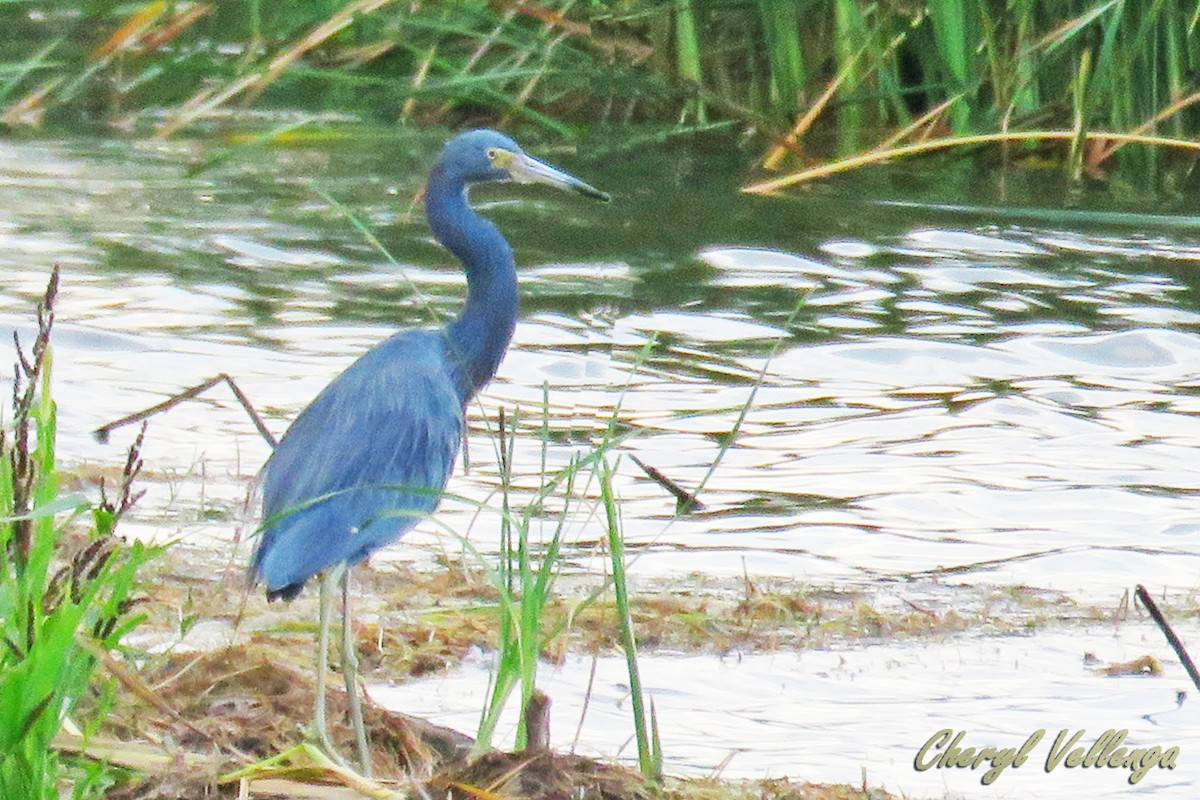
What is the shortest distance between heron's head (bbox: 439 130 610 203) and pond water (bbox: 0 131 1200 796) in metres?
0.73

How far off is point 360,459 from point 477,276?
2.50ft

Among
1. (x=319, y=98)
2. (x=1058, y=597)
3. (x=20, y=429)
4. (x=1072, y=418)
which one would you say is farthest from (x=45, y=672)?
(x=319, y=98)

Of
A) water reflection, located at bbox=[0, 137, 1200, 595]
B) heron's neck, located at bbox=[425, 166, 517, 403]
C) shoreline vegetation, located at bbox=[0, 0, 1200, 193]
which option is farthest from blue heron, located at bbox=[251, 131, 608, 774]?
shoreline vegetation, located at bbox=[0, 0, 1200, 193]

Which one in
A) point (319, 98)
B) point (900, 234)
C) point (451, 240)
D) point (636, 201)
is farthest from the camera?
point (319, 98)

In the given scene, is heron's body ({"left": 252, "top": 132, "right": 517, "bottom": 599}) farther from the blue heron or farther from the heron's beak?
the heron's beak

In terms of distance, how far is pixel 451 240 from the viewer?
4.68 meters

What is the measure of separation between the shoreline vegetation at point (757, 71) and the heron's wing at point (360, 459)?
362 centimetres

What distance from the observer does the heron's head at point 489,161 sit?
471cm

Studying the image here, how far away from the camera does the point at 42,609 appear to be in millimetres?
2998

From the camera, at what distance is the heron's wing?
149 inches

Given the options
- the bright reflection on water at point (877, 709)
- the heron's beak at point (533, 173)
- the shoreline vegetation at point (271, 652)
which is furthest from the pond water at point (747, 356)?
the heron's beak at point (533, 173)

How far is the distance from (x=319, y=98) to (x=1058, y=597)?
24.0 feet

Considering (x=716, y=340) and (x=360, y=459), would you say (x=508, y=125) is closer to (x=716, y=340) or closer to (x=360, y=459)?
(x=716, y=340)

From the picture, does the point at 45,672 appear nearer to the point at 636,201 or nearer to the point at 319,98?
the point at 636,201
